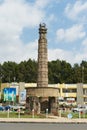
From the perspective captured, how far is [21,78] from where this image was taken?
519 ft

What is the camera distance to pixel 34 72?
160625 millimetres

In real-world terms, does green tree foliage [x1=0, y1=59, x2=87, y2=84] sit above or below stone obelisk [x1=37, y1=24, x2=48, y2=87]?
above

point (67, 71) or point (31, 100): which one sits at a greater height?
point (67, 71)

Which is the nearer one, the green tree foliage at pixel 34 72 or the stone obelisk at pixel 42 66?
the stone obelisk at pixel 42 66

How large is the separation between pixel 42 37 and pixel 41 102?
9231 mm

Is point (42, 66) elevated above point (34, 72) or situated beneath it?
situated beneath

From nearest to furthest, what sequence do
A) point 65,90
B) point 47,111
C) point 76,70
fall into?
point 47,111
point 65,90
point 76,70

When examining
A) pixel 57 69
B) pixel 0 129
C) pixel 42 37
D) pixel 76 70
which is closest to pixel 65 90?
pixel 76 70

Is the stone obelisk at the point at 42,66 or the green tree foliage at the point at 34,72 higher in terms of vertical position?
the green tree foliage at the point at 34,72

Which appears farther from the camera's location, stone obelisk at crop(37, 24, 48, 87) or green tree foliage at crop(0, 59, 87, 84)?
green tree foliage at crop(0, 59, 87, 84)

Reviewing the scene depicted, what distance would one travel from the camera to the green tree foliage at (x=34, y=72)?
155m

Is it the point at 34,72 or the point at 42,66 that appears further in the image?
the point at 34,72

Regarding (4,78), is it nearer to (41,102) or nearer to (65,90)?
(65,90)

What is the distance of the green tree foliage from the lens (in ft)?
508
